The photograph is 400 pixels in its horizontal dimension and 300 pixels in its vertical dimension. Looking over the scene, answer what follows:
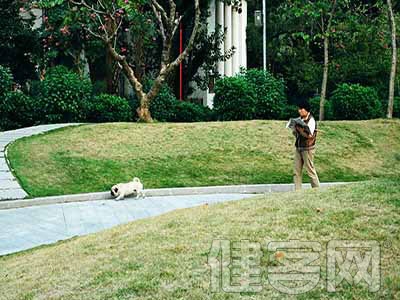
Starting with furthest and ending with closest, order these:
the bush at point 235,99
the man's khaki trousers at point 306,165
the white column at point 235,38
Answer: the white column at point 235,38 → the bush at point 235,99 → the man's khaki trousers at point 306,165

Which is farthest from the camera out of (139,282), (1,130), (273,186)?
(1,130)

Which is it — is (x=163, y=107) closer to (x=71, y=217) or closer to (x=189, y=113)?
(x=189, y=113)

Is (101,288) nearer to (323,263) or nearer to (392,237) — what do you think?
(323,263)

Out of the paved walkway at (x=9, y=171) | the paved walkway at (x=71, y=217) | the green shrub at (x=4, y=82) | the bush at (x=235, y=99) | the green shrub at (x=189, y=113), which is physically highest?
the green shrub at (x=4, y=82)

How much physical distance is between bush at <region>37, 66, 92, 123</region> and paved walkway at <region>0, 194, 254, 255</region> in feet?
25.3

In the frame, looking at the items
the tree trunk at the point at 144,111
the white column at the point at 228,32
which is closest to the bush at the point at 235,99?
the tree trunk at the point at 144,111

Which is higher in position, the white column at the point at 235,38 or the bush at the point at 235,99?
the white column at the point at 235,38

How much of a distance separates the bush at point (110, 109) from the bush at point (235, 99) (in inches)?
110

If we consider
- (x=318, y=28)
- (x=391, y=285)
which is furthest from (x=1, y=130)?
(x=391, y=285)

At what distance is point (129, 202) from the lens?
1277cm

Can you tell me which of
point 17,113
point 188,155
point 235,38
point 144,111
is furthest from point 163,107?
point 235,38

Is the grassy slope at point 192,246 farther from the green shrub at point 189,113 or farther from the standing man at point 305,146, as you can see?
the green shrub at point 189,113

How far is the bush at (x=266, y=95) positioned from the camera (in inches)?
812

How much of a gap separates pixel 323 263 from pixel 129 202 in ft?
25.4
